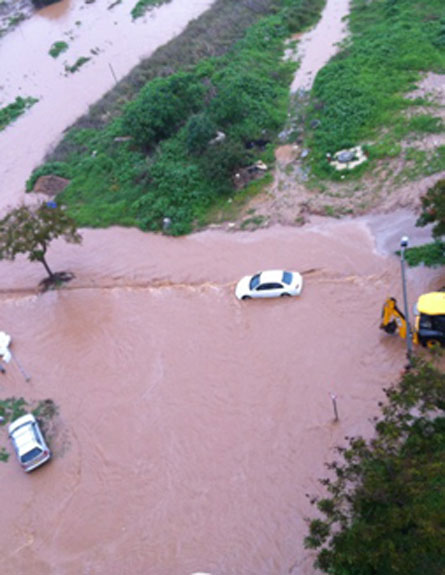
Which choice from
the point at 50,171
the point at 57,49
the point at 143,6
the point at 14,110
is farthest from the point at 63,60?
the point at 50,171

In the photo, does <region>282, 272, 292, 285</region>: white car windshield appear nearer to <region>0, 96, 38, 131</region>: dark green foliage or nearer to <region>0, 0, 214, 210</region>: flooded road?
<region>0, 0, 214, 210</region>: flooded road

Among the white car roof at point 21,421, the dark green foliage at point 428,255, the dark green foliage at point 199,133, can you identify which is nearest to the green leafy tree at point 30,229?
the white car roof at point 21,421

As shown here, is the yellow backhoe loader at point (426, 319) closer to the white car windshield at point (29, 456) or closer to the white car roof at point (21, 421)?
the white car windshield at point (29, 456)

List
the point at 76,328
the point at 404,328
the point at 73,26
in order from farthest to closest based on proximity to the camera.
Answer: the point at 73,26
the point at 76,328
the point at 404,328

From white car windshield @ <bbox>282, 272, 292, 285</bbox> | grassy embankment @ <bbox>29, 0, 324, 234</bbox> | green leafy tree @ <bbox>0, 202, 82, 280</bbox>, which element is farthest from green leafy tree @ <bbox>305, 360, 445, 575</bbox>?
green leafy tree @ <bbox>0, 202, 82, 280</bbox>

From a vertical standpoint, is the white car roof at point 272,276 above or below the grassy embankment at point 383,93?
below

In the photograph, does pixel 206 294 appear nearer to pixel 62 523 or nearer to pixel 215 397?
pixel 215 397

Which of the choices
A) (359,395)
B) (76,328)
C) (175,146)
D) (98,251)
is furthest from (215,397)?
(175,146)
